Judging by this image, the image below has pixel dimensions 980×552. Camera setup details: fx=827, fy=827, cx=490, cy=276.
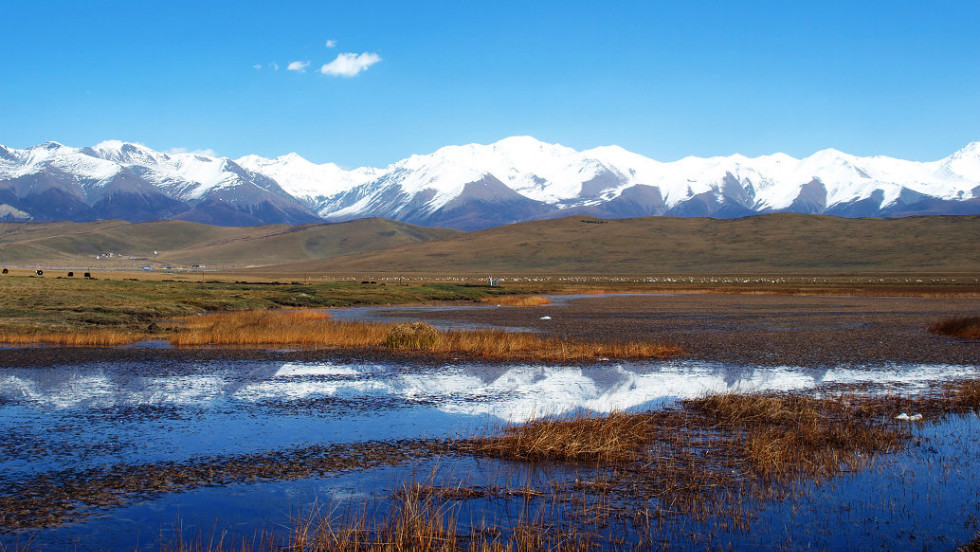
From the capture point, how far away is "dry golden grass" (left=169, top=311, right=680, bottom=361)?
102 ft

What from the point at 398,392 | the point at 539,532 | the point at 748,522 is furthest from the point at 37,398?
the point at 748,522

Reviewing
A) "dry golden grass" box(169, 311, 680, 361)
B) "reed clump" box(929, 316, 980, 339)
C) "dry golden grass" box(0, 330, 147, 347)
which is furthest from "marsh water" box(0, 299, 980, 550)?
"reed clump" box(929, 316, 980, 339)

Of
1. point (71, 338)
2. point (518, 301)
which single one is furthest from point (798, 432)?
point (518, 301)

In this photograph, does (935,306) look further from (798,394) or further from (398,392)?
(398,392)

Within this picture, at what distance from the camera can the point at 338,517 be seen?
11133mm

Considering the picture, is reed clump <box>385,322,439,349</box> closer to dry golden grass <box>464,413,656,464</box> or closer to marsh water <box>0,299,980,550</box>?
marsh water <box>0,299,980,550</box>

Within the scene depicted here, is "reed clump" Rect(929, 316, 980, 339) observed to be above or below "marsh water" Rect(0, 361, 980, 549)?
below

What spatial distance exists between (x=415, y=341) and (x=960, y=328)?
2578 cm

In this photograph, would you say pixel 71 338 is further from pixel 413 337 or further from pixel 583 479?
pixel 583 479

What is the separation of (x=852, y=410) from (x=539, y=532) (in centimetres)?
1147

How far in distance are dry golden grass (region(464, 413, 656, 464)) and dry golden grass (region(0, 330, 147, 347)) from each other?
23.0 metres

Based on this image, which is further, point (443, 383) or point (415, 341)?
point (415, 341)

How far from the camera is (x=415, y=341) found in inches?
1309

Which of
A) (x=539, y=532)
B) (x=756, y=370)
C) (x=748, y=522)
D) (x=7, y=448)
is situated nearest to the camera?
(x=539, y=532)
